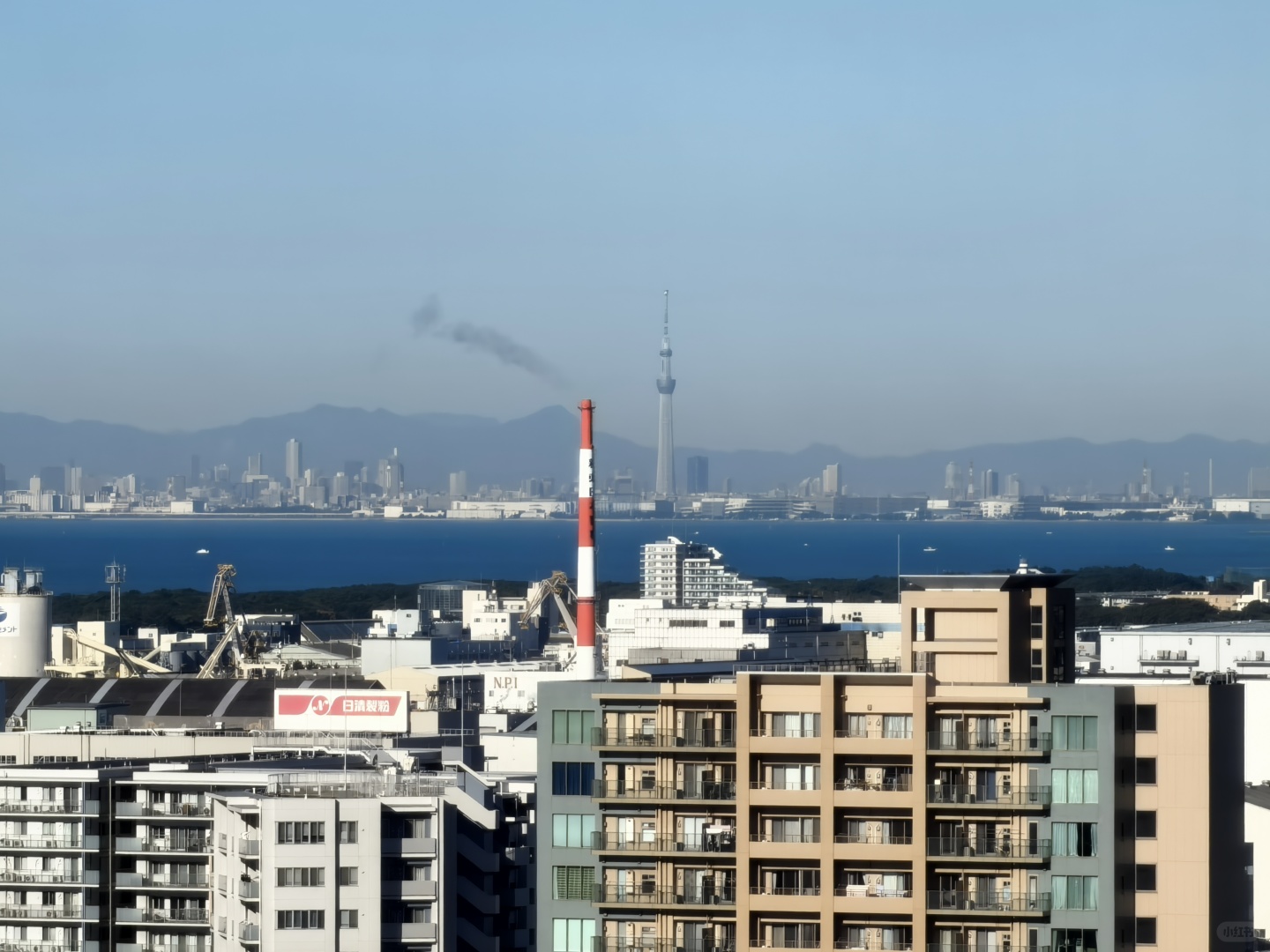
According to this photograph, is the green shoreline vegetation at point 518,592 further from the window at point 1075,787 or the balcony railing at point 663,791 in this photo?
the balcony railing at point 663,791

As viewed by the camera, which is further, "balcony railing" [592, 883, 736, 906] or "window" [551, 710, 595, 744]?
"window" [551, 710, 595, 744]

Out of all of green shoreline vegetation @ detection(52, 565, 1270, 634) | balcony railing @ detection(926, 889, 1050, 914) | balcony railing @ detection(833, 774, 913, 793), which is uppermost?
balcony railing @ detection(833, 774, 913, 793)

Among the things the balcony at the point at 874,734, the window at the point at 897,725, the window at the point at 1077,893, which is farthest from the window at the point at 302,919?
the window at the point at 1077,893

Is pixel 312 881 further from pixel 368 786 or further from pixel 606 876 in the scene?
pixel 606 876

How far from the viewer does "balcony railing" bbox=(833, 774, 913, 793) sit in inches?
664

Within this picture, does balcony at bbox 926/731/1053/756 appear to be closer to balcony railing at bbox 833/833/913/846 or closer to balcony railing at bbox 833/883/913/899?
balcony railing at bbox 833/833/913/846

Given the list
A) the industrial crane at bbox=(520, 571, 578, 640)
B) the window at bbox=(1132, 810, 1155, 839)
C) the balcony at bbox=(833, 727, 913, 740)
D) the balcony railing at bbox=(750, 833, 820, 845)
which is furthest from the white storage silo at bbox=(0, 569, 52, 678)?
the window at bbox=(1132, 810, 1155, 839)

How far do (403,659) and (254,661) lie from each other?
6415 mm

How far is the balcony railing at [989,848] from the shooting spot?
1662 cm

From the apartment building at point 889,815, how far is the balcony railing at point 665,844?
0.02m

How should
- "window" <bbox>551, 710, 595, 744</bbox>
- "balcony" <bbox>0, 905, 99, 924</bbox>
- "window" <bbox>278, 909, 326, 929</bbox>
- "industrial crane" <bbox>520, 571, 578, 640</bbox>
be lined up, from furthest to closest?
1. "industrial crane" <bbox>520, 571, 578, 640</bbox>
2. "balcony" <bbox>0, 905, 99, 924</bbox>
3. "window" <bbox>278, 909, 326, 929</bbox>
4. "window" <bbox>551, 710, 595, 744</bbox>

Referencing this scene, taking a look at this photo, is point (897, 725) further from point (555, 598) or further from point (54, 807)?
point (555, 598)

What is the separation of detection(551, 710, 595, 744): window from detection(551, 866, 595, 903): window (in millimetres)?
1023

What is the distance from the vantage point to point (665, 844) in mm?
17297
